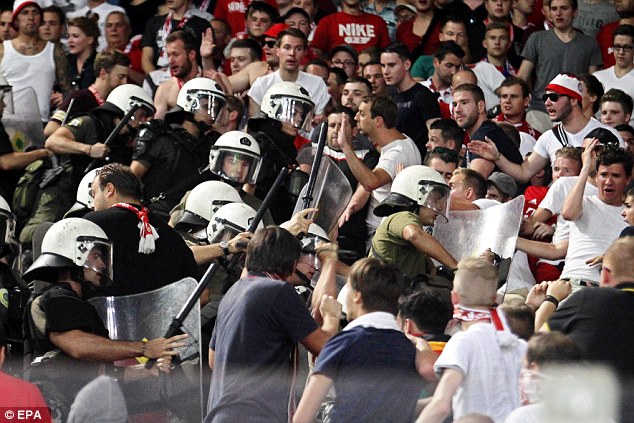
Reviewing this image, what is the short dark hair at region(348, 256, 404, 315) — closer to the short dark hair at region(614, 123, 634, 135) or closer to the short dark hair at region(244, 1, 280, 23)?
the short dark hair at region(614, 123, 634, 135)

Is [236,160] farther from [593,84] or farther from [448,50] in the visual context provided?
[593,84]

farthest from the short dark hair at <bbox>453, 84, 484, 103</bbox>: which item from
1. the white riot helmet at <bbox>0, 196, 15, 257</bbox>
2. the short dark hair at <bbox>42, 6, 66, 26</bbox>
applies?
the short dark hair at <bbox>42, 6, 66, 26</bbox>

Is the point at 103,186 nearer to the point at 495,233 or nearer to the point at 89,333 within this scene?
the point at 89,333

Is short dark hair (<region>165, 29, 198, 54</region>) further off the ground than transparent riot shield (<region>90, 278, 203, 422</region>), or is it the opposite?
short dark hair (<region>165, 29, 198, 54</region>)

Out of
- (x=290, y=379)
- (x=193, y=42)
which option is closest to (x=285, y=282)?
(x=290, y=379)

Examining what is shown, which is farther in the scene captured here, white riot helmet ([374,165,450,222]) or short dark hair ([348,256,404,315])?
white riot helmet ([374,165,450,222])

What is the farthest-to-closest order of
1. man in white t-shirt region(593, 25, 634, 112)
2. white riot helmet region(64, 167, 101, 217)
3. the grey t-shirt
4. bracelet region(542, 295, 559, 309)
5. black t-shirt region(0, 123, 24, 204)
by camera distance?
the grey t-shirt → man in white t-shirt region(593, 25, 634, 112) → black t-shirt region(0, 123, 24, 204) → white riot helmet region(64, 167, 101, 217) → bracelet region(542, 295, 559, 309)

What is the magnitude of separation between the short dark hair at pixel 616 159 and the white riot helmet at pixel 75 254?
10.9 feet

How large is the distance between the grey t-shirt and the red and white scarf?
18.2 feet

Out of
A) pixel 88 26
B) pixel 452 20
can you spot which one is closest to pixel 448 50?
pixel 452 20

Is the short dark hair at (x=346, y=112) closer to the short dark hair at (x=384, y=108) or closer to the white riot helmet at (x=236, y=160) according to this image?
the short dark hair at (x=384, y=108)

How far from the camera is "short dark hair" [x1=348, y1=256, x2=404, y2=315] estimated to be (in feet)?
25.0

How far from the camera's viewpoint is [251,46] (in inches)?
592

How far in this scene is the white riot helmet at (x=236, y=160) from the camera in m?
12.3
